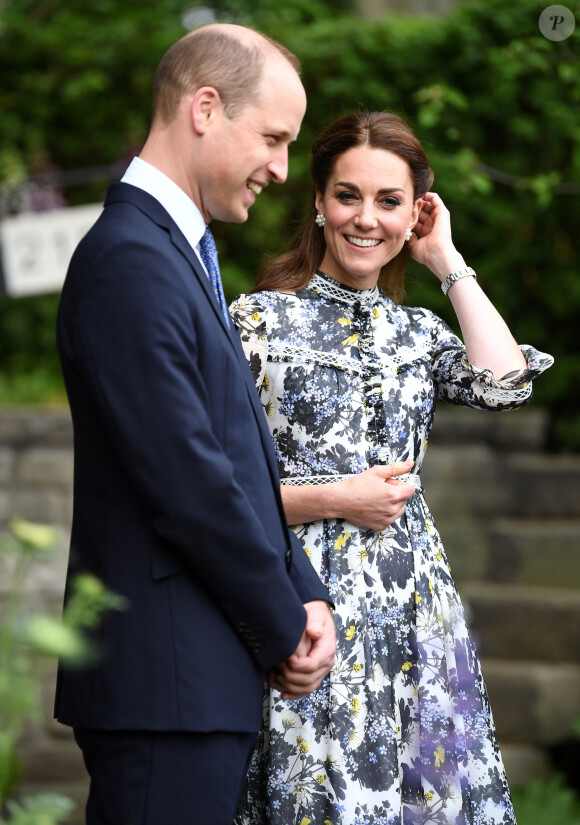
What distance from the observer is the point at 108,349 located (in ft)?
5.32

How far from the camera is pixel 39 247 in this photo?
528cm

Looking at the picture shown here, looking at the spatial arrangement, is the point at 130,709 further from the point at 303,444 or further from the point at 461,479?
the point at 461,479

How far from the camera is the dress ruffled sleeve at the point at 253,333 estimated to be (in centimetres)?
232

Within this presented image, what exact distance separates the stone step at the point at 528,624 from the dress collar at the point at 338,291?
256cm

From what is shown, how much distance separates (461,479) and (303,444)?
124 inches

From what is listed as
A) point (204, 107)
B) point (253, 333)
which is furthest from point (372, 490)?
point (204, 107)

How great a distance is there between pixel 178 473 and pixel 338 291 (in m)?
0.95

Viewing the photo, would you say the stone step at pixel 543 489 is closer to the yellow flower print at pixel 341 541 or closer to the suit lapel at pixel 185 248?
the yellow flower print at pixel 341 541

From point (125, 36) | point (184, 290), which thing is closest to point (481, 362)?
point (184, 290)

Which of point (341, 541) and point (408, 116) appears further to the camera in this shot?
point (408, 116)

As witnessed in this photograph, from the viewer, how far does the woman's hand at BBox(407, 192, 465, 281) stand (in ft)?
7.94

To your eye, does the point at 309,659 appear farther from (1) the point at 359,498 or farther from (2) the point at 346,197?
(2) the point at 346,197

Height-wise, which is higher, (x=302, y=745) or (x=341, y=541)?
(x=341, y=541)

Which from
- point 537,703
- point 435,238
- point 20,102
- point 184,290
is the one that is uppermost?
point 20,102
